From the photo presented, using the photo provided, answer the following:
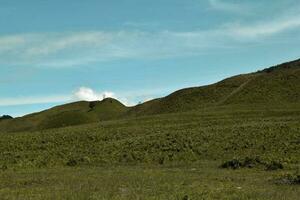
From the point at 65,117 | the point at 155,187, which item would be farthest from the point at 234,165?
the point at 65,117

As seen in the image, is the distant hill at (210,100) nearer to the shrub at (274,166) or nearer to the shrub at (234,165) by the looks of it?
the shrub at (234,165)

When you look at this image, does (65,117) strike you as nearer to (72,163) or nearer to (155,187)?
(72,163)

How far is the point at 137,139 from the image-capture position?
59.8 meters

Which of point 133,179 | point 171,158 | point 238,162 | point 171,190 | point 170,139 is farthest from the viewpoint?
point 170,139

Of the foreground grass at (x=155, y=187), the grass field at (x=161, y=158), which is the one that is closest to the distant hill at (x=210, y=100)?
the grass field at (x=161, y=158)

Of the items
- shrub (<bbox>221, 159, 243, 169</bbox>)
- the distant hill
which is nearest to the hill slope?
the distant hill

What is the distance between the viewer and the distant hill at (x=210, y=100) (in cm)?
11106

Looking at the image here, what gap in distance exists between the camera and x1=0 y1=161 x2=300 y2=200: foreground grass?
22.0 m

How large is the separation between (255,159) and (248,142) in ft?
52.1

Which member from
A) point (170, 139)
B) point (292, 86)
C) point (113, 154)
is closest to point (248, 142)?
point (170, 139)

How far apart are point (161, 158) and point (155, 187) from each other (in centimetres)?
2183

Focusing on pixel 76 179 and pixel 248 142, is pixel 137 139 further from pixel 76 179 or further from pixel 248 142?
pixel 76 179

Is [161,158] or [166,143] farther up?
[166,143]

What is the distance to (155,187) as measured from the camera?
83.3ft
